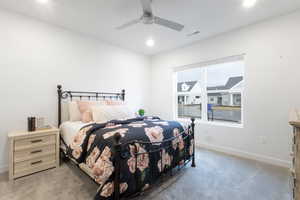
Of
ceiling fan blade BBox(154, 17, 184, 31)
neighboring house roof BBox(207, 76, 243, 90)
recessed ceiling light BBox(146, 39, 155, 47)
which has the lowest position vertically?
neighboring house roof BBox(207, 76, 243, 90)

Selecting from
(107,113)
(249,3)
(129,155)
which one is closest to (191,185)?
(129,155)

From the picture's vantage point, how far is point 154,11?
2.35 meters

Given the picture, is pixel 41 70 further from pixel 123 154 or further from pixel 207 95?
pixel 207 95

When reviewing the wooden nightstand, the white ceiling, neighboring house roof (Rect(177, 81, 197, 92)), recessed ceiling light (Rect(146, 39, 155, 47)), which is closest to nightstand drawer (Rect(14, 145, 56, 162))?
the wooden nightstand

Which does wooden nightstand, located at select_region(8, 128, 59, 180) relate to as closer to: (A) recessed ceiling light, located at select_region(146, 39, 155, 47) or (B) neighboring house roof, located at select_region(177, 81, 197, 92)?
(A) recessed ceiling light, located at select_region(146, 39, 155, 47)

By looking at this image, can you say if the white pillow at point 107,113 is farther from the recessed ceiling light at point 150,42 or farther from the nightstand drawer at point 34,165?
the recessed ceiling light at point 150,42

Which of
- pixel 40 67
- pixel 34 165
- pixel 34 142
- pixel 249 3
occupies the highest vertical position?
pixel 249 3

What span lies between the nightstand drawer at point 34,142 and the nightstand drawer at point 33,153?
0.05 m

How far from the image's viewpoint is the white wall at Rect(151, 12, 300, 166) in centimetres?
238

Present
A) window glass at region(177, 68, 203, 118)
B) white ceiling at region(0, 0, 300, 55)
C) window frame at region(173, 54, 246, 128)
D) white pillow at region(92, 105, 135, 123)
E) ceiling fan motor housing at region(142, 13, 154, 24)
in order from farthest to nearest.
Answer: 1. window glass at region(177, 68, 203, 118)
2. window frame at region(173, 54, 246, 128)
3. white pillow at region(92, 105, 135, 123)
4. white ceiling at region(0, 0, 300, 55)
5. ceiling fan motor housing at region(142, 13, 154, 24)

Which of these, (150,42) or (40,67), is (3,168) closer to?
(40,67)

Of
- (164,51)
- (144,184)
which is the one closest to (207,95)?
(164,51)

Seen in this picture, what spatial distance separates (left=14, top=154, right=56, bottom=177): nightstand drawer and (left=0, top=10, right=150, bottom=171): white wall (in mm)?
480

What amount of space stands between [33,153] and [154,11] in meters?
2.89
